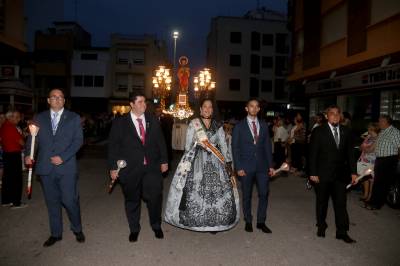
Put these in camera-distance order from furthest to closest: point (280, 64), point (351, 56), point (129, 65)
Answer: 1. point (280, 64)
2. point (129, 65)
3. point (351, 56)

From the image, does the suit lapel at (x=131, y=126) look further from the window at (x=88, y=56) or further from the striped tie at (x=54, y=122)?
the window at (x=88, y=56)

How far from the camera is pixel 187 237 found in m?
5.53

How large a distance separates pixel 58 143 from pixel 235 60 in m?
42.3

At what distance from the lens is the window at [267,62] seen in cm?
4684

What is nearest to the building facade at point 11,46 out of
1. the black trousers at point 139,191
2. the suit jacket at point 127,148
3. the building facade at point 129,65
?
the suit jacket at point 127,148

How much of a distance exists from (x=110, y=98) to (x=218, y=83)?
527 inches

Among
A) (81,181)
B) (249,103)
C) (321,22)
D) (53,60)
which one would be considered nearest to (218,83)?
(53,60)

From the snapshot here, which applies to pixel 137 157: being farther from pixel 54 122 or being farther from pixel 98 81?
pixel 98 81

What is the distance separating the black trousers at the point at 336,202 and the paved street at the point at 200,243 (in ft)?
0.80

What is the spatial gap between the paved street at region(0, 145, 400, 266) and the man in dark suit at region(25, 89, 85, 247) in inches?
15.8

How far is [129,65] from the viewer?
152ft

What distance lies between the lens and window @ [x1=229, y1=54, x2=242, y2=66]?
45844 millimetres

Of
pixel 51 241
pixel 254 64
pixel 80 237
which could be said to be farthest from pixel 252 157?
pixel 254 64

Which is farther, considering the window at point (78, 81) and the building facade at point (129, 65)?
the building facade at point (129, 65)
